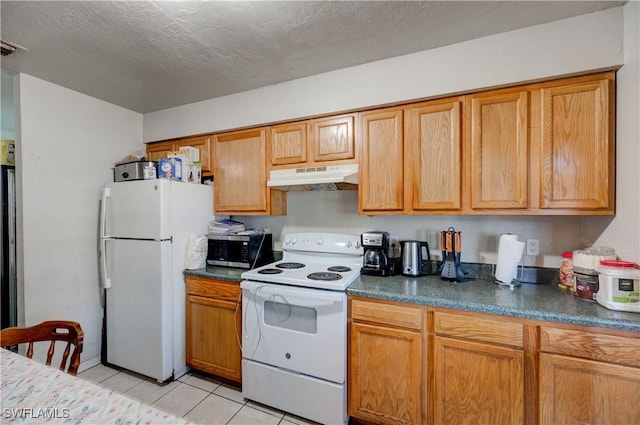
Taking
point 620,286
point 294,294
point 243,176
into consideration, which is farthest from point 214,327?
point 620,286

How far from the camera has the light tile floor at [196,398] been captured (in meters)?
1.83

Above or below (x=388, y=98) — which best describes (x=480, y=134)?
below

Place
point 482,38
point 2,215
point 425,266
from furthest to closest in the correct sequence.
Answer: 1. point 2,215
2. point 425,266
3. point 482,38

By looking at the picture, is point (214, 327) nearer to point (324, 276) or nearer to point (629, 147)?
point (324, 276)

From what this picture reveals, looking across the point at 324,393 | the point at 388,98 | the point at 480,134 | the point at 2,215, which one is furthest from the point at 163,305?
the point at 480,134

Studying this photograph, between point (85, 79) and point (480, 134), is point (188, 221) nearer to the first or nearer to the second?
point (85, 79)

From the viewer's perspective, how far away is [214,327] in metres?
2.20

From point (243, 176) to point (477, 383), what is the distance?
216cm

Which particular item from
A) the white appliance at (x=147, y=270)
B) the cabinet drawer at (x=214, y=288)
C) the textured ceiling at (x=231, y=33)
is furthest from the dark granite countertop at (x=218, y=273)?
the textured ceiling at (x=231, y=33)

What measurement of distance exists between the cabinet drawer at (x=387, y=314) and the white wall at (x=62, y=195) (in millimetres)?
2303

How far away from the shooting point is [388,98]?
191 cm

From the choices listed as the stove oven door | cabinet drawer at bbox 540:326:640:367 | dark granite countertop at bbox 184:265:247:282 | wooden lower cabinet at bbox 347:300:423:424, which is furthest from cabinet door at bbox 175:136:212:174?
cabinet drawer at bbox 540:326:640:367

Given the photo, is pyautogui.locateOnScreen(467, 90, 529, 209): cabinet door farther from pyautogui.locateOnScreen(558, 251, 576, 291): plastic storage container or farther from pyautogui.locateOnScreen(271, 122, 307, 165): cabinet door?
pyautogui.locateOnScreen(271, 122, 307, 165): cabinet door

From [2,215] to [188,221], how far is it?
148 cm
